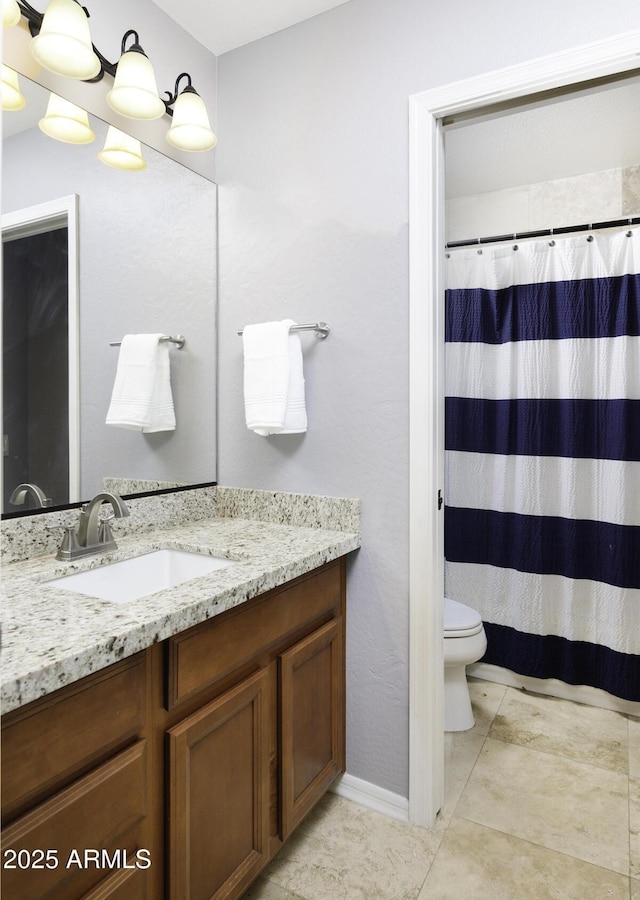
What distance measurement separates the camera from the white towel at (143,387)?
1.74 meters

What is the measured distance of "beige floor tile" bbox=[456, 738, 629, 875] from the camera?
1.63 meters

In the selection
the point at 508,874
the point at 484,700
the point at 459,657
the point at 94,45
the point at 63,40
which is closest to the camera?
the point at 63,40

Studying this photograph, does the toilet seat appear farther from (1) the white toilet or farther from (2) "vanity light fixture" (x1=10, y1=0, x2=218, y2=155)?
(2) "vanity light fixture" (x1=10, y1=0, x2=218, y2=155)

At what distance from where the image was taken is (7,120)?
4.73 ft

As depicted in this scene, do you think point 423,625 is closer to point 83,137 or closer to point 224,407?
point 224,407

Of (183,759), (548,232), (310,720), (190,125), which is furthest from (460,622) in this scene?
(190,125)

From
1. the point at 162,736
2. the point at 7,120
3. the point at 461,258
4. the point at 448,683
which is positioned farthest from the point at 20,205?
the point at 448,683

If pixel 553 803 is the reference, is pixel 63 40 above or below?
above

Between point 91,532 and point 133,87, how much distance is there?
121 centimetres

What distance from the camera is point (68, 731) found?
94cm

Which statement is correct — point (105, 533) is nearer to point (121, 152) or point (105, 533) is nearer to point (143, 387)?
point (143, 387)

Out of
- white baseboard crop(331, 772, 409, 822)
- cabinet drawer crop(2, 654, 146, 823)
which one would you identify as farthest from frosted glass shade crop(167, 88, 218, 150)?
white baseboard crop(331, 772, 409, 822)

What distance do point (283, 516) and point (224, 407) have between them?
18.0 inches

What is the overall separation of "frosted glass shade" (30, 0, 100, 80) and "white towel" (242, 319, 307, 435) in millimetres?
803
